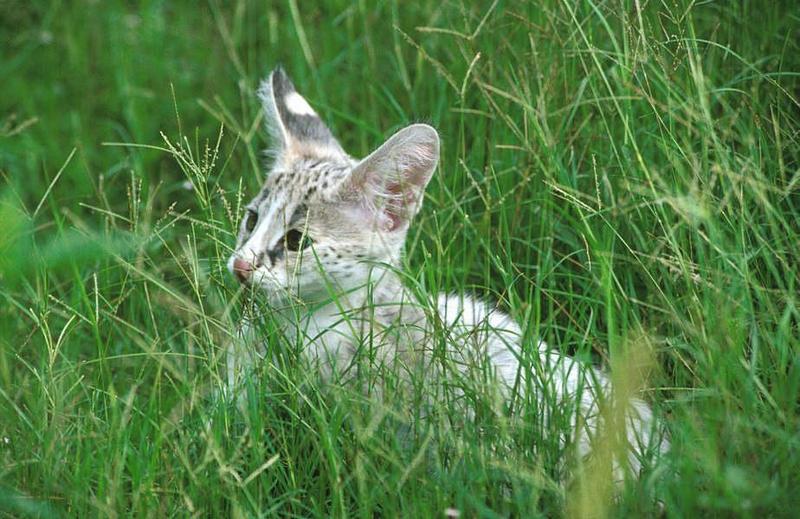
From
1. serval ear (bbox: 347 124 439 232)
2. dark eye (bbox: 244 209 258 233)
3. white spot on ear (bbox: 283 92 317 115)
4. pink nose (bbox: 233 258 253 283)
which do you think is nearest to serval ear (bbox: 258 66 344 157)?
white spot on ear (bbox: 283 92 317 115)

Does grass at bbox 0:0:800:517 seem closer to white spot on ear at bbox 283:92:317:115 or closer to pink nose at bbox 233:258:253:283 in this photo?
pink nose at bbox 233:258:253:283

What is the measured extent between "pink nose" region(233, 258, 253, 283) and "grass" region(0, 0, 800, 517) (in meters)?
0.08

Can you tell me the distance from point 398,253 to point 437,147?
0.49 metres

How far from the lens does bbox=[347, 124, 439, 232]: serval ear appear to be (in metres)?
3.60

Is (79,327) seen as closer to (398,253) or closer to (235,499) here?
(398,253)

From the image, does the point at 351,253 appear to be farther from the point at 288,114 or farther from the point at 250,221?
the point at 288,114

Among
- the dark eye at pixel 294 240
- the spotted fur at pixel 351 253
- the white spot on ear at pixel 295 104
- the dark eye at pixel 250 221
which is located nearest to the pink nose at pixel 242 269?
the spotted fur at pixel 351 253

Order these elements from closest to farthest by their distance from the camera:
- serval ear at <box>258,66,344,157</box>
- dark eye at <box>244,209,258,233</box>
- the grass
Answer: the grass, dark eye at <box>244,209,258,233</box>, serval ear at <box>258,66,344,157</box>

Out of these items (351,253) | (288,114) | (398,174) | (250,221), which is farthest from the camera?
(288,114)

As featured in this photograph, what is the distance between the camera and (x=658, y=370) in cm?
313

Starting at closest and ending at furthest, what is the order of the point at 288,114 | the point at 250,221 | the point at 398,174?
the point at 398,174, the point at 250,221, the point at 288,114

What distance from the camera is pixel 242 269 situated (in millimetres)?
3488

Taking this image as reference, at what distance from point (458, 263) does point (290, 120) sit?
2.97 feet

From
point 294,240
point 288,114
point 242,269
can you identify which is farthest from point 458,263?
point 242,269
